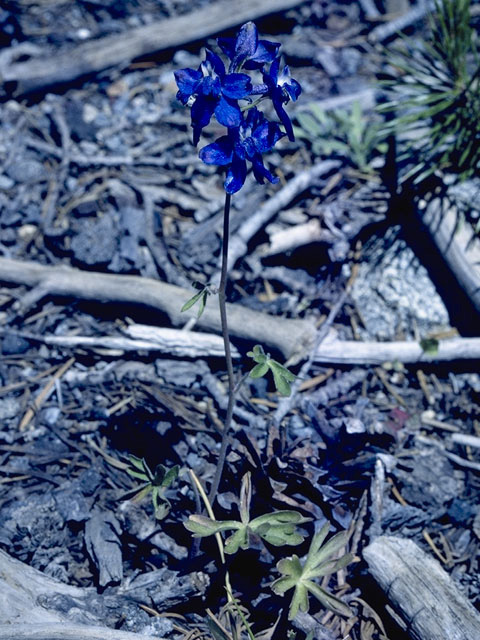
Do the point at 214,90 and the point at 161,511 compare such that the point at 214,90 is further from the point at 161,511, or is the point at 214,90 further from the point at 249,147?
the point at 161,511

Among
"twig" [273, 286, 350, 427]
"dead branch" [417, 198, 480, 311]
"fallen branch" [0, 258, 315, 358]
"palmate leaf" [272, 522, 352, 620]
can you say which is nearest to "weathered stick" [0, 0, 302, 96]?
"fallen branch" [0, 258, 315, 358]

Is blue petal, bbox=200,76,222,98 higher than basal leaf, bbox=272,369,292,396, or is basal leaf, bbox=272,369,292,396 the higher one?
blue petal, bbox=200,76,222,98

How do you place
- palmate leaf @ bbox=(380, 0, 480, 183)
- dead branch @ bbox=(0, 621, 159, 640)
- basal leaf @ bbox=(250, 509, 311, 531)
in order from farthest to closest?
palmate leaf @ bbox=(380, 0, 480, 183) → basal leaf @ bbox=(250, 509, 311, 531) → dead branch @ bbox=(0, 621, 159, 640)

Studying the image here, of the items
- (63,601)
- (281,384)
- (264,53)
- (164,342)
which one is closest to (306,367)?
(164,342)

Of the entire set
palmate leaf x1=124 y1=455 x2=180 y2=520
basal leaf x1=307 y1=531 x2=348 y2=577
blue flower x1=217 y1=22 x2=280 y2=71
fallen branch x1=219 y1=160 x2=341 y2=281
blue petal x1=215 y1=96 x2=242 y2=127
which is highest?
blue flower x1=217 y1=22 x2=280 y2=71

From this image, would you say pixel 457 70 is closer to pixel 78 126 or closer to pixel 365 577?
pixel 78 126

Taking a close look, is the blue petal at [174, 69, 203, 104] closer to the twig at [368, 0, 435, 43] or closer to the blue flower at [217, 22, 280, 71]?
the blue flower at [217, 22, 280, 71]

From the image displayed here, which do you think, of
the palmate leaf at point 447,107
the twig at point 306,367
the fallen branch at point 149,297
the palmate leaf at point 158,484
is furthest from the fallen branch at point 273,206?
the palmate leaf at point 158,484

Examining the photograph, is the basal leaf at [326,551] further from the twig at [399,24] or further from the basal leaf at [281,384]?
the twig at [399,24]
